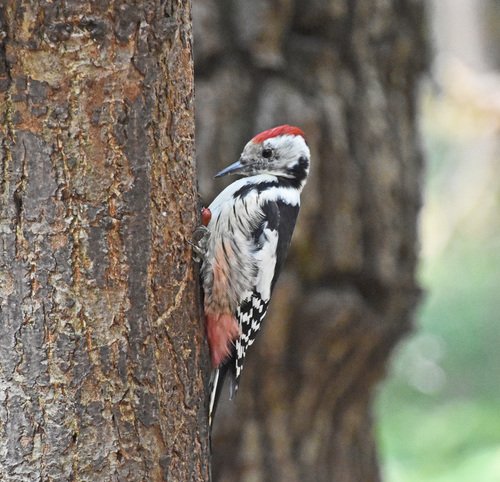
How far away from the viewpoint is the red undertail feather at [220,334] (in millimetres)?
2664

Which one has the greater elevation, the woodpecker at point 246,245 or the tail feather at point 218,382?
the woodpecker at point 246,245

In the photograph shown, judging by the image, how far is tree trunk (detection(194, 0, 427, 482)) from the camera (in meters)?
3.99

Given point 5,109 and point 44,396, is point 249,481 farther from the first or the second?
point 5,109

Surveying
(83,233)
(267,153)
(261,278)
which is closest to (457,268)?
(267,153)

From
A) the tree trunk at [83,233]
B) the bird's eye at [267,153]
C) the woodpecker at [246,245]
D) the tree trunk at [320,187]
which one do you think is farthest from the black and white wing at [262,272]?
the tree trunk at [320,187]

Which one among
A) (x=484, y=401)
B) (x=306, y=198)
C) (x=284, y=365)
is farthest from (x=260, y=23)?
(x=484, y=401)

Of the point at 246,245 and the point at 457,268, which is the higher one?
A: the point at 457,268

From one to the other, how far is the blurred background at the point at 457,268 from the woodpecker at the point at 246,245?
308 centimetres

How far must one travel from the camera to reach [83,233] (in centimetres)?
207

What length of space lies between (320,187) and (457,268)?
292 centimetres

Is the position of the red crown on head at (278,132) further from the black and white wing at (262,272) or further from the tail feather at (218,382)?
the tail feather at (218,382)

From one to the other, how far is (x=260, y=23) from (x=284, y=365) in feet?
4.77

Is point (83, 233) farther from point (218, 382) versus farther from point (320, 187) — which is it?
point (320, 187)

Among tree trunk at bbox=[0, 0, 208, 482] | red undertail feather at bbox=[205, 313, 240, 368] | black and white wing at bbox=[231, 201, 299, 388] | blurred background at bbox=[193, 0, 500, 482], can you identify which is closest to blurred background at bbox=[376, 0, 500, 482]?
blurred background at bbox=[193, 0, 500, 482]
